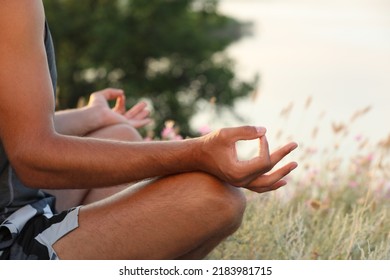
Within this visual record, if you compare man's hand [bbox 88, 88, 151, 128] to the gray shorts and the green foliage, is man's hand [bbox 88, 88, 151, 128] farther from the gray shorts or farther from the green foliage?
the green foliage

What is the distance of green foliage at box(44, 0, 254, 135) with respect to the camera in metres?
17.0

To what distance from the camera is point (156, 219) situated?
2.42 metres

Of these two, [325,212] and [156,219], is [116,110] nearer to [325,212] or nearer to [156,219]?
[325,212]

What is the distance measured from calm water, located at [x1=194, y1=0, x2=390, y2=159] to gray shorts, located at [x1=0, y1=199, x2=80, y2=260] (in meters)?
6.59

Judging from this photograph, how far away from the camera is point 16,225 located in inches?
99.3

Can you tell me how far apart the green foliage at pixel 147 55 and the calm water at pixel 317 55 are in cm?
64

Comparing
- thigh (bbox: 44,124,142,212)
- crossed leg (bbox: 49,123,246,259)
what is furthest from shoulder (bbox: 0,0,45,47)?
thigh (bbox: 44,124,142,212)

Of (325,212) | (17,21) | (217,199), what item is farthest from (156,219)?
(325,212)

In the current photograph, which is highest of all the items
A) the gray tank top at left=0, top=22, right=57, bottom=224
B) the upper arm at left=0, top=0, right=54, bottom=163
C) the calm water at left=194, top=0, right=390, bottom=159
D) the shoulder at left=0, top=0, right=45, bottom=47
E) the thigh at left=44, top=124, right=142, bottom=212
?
the shoulder at left=0, top=0, right=45, bottom=47

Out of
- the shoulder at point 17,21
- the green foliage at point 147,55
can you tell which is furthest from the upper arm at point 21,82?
the green foliage at point 147,55

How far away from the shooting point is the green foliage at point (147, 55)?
16953mm

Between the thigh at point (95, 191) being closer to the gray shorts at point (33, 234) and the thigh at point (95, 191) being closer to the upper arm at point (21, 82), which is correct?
the gray shorts at point (33, 234)
